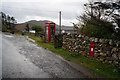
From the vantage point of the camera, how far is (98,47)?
5.91 meters

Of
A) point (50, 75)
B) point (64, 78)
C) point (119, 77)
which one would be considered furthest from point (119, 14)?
point (50, 75)

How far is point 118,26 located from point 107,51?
149 cm

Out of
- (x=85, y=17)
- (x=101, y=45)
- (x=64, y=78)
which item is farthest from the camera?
(x=85, y=17)

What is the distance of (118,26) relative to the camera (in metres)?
4.76

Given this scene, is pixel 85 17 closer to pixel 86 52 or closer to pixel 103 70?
pixel 86 52

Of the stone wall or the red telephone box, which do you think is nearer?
the stone wall

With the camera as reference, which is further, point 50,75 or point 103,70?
point 103,70

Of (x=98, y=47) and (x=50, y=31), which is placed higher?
(x=50, y=31)

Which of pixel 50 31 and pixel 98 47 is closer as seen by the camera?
pixel 98 47

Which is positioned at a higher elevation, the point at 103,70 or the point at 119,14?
the point at 119,14

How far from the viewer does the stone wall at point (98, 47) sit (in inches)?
195

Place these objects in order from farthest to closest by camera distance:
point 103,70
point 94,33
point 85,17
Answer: point 85,17
point 94,33
point 103,70

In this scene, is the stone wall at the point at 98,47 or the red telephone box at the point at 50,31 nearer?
the stone wall at the point at 98,47

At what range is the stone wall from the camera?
4.95 meters
